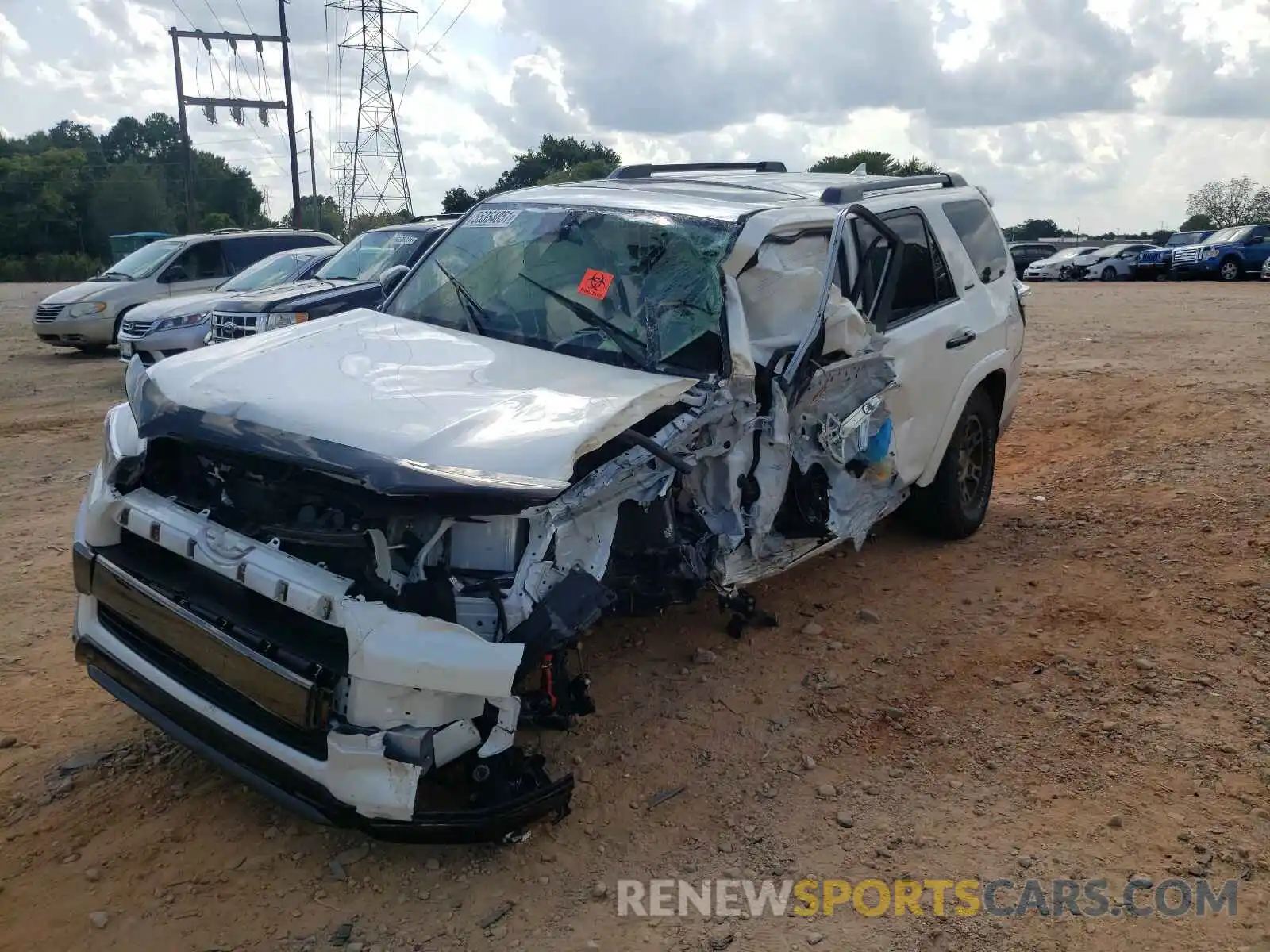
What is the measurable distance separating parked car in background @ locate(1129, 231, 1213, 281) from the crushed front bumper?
1201 inches

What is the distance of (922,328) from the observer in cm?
497

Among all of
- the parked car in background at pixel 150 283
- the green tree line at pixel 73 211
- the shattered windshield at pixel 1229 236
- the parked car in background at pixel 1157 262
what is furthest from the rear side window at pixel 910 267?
the green tree line at pixel 73 211

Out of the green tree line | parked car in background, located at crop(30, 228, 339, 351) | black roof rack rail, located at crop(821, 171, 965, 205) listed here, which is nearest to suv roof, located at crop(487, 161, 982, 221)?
black roof rack rail, located at crop(821, 171, 965, 205)

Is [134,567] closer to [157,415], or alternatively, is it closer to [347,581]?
[157,415]

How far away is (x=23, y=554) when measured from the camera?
5641mm

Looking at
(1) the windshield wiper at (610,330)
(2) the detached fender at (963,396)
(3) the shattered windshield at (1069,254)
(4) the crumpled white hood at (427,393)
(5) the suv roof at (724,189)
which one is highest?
(5) the suv roof at (724,189)

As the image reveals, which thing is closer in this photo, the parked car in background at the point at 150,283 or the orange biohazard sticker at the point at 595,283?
the orange biohazard sticker at the point at 595,283

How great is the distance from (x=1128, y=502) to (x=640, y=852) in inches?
174

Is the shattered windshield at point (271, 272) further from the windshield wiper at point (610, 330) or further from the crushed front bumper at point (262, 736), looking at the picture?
the crushed front bumper at point (262, 736)

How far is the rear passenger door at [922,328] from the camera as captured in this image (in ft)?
15.6

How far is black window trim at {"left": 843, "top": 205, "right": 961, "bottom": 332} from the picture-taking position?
4.73 meters

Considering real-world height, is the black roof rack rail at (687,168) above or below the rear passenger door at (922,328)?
above

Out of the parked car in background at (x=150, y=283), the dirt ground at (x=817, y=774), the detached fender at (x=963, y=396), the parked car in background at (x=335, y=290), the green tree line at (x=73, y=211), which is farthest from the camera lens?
the green tree line at (x=73, y=211)

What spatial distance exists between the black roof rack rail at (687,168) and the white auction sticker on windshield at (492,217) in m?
1.02
